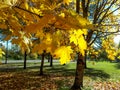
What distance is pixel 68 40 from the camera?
180 centimetres

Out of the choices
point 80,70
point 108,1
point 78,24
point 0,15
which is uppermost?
point 108,1

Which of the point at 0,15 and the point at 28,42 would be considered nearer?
the point at 28,42

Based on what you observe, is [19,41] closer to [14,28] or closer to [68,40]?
[14,28]

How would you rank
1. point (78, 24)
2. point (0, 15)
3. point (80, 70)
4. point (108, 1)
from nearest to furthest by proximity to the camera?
point (78, 24) < point (0, 15) < point (108, 1) < point (80, 70)

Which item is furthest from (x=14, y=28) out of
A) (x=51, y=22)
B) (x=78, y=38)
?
(x=78, y=38)

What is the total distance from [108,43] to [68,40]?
33.3 ft

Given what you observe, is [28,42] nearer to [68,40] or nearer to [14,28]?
[14,28]

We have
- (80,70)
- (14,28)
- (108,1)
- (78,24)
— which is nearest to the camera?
(78,24)

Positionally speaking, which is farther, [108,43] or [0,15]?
[108,43]

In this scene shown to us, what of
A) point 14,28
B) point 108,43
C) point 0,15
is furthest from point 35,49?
point 108,43

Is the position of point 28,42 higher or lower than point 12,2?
lower

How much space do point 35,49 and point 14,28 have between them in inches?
12.7

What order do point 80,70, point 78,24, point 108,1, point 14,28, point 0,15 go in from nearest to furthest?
point 78,24
point 14,28
point 0,15
point 108,1
point 80,70

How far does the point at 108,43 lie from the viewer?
11.7 meters
